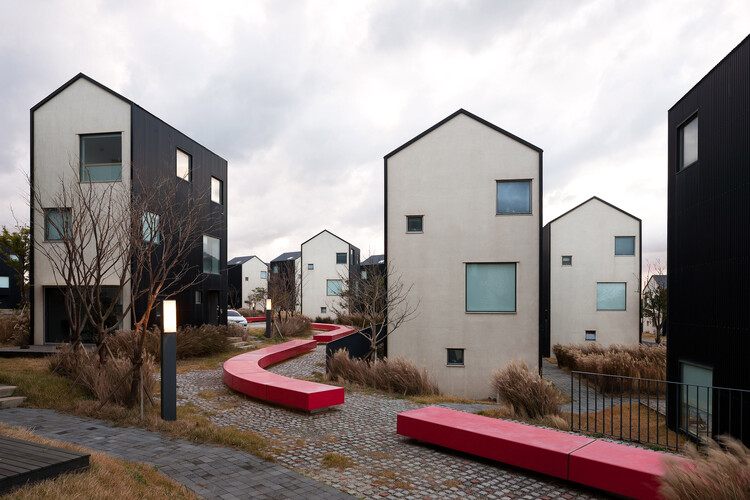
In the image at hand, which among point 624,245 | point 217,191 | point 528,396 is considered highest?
point 217,191

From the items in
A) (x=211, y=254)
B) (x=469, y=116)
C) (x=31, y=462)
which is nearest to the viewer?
(x=31, y=462)

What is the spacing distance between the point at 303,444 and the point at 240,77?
10674 millimetres

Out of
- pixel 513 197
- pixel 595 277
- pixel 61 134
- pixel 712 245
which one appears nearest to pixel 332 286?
pixel 595 277

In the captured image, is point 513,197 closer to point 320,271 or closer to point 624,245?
point 624,245

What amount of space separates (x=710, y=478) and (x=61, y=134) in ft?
58.4

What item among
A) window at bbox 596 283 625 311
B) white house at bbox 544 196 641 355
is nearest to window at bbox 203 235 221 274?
white house at bbox 544 196 641 355

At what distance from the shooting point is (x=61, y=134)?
14.4m

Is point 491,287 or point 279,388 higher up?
point 491,287

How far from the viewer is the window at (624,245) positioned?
22.8 metres

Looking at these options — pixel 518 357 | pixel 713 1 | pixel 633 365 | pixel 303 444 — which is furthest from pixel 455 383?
pixel 713 1

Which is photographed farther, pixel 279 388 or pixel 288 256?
pixel 288 256

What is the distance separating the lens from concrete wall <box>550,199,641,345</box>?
22.6 meters

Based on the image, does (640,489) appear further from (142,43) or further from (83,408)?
(142,43)

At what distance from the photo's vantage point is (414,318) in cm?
1389
